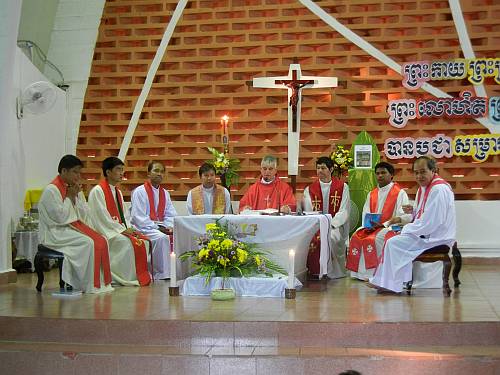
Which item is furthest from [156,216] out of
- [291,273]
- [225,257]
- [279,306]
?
[279,306]

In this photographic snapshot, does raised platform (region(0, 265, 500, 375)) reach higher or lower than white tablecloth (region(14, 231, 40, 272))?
lower

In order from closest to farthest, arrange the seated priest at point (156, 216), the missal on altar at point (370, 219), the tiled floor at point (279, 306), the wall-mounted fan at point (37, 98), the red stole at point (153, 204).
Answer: the tiled floor at point (279, 306) → the missal on altar at point (370, 219) → the seated priest at point (156, 216) → the red stole at point (153, 204) → the wall-mounted fan at point (37, 98)

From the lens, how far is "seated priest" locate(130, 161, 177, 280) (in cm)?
951

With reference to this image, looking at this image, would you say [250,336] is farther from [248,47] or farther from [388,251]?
[248,47]

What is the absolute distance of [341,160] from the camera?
1050cm

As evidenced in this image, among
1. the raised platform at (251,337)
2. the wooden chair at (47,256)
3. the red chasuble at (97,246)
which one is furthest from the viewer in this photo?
the red chasuble at (97,246)

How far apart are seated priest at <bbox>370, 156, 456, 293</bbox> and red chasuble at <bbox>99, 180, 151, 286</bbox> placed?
2647 mm

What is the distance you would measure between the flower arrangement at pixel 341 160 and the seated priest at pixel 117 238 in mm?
2934

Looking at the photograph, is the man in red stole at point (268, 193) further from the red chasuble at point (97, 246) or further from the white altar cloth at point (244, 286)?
the red chasuble at point (97, 246)

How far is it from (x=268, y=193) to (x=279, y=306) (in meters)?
2.63

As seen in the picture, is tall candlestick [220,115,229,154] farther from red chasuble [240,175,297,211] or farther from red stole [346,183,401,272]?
red stole [346,183,401,272]

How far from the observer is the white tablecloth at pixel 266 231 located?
27.1 ft

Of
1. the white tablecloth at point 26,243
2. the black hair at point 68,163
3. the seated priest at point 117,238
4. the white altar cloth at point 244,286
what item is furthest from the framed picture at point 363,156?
the white tablecloth at point 26,243

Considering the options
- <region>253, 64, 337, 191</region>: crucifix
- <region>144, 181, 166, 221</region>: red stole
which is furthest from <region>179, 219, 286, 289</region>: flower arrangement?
<region>253, 64, 337, 191</region>: crucifix
